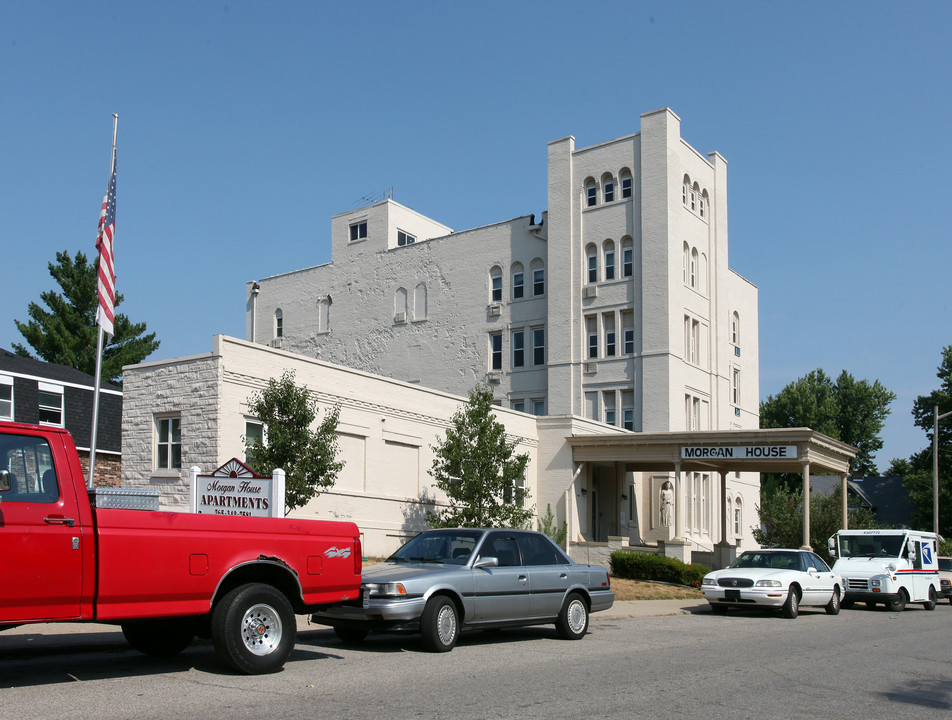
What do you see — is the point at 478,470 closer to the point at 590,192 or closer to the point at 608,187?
the point at 608,187

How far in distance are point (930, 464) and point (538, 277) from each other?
30.7 meters

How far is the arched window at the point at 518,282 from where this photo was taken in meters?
45.9

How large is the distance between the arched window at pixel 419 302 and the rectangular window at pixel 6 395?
75.2 ft

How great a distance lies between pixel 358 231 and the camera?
52438 mm

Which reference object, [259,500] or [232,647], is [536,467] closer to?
[259,500]

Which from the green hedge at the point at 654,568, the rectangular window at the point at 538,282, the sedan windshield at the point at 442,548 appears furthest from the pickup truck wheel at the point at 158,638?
the rectangular window at the point at 538,282

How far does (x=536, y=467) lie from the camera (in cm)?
3625

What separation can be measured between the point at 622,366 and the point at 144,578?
34836mm

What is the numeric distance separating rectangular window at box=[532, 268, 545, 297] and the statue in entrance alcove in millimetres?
10944

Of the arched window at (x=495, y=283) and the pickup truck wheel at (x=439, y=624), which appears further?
the arched window at (x=495, y=283)

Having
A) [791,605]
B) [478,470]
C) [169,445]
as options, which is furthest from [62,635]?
[478,470]

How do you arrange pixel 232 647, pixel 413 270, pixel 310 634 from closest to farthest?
pixel 232 647 → pixel 310 634 → pixel 413 270

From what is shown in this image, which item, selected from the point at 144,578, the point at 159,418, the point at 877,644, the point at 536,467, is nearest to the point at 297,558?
the point at 144,578

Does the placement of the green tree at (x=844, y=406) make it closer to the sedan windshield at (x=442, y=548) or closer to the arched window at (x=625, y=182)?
the arched window at (x=625, y=182)
